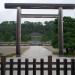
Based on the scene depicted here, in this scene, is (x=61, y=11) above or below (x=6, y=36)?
above

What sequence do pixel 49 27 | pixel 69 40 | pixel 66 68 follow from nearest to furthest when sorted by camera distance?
1. pixel 66 68
2. pixel 69 40
3. pixel 49 27

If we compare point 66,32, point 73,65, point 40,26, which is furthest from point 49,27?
point 73,65

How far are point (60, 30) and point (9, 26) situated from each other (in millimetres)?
8298

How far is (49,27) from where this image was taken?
68.2 ft

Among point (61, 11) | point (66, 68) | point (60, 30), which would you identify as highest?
point (61, 11)

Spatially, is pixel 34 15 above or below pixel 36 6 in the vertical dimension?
below

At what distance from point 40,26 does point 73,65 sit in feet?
55.1

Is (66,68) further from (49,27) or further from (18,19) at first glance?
(49,27)

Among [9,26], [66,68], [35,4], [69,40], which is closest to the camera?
[66,68]

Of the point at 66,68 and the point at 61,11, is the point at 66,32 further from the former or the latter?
the point at 66,68

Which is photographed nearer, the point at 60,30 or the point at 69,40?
the point at 60,30

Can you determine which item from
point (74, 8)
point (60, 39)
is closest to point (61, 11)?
point (74, 8)

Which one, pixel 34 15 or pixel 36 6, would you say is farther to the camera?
pixel 34 15

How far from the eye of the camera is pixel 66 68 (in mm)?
5254
